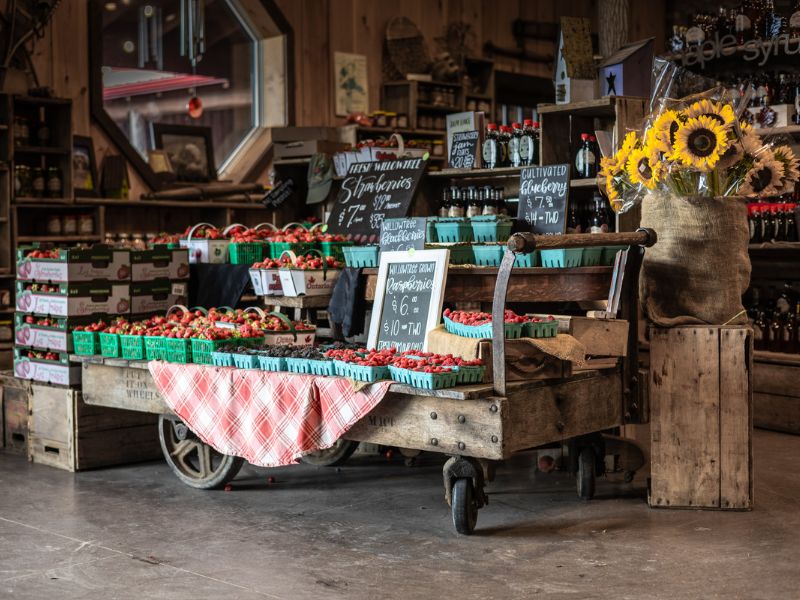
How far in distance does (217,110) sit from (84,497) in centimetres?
542

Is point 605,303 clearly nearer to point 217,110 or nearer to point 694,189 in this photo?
point 694,189

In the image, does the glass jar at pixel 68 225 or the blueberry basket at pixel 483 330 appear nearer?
the blueberry basket at pixel 483 330

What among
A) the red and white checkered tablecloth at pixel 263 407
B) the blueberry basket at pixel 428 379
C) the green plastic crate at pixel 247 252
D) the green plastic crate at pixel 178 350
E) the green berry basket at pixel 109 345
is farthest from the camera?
the green plastic crate at pixel 247 252

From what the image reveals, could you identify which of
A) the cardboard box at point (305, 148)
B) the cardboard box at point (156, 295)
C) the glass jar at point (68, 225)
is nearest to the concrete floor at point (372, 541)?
the cardboard box at point (156, 295)

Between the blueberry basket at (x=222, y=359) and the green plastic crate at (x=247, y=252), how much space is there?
1.26 meters

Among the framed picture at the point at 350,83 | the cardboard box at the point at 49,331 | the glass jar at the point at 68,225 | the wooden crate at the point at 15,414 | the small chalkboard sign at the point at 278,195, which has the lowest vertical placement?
the wooden crate at the point at 15,414

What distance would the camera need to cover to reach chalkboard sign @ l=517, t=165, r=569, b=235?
194 inches

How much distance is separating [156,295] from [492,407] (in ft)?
8.07

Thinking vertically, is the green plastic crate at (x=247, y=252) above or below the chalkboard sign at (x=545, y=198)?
below

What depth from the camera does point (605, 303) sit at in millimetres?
A: 4551

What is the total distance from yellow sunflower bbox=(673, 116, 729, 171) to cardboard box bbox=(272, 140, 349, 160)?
3809mm

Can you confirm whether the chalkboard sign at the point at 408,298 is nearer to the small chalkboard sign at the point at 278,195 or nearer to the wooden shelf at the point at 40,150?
the small chalkboard sign at the point at 278,195

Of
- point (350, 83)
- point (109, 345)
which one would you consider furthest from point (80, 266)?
point (350, 83)

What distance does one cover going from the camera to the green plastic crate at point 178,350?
4512 mm
